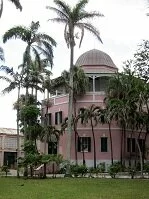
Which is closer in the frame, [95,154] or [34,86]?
[34,86]

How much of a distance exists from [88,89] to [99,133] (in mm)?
4939

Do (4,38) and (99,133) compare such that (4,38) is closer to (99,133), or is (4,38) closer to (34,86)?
(34,86)

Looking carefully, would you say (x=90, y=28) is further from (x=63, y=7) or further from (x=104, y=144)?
(x=104, y=144)

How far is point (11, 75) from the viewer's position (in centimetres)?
3350

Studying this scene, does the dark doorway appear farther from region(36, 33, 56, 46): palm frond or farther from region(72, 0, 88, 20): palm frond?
region(72, 0, 88, 20): palm frond

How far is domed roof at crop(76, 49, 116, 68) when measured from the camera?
46781 mm

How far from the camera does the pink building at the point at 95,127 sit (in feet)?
142

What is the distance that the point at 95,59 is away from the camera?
155ft

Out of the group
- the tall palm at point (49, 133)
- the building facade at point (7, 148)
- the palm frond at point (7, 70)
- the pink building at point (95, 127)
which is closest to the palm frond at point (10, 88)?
the palm frond at point (7, 70)

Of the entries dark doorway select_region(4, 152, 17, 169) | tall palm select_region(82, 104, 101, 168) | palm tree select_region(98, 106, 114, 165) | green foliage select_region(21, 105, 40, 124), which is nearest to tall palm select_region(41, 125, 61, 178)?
tall palm select_region(82, 104, 101, 168)

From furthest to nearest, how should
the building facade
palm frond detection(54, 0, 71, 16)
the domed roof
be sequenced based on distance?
the building facade
the domed roof
palm frond detection(54, 0, 71, 16)

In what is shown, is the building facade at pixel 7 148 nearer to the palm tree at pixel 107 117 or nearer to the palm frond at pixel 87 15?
the palm tree at pixel 107 117

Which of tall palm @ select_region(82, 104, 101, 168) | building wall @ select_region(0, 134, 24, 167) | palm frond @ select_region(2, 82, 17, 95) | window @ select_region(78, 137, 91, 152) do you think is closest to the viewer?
palm frond @ select_region(2, 82, 17, 95)

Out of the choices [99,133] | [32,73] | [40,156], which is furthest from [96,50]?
[40,156]
